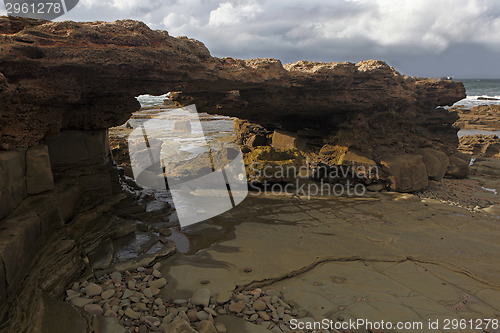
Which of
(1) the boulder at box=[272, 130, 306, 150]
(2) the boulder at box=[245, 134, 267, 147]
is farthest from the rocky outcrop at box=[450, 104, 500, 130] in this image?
(2) the boulder at box=[245, 134, 267, 147]

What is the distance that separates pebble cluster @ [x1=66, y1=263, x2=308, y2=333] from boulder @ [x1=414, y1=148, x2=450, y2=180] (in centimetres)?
772

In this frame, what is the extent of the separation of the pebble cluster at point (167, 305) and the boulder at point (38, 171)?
1.27 meters

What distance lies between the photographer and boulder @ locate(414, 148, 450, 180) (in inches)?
354

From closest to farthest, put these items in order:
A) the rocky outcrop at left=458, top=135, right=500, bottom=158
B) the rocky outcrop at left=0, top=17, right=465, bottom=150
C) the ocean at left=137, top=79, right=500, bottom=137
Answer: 1. the rocky outcrop at left=0, top=17, right=465, bottom=150
2. the rocky outcrop at left=458, top=135, right=500, bottom=158
3. the ocean at left=137, top=79, right=500, bottom=137

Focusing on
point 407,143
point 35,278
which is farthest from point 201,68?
point 407,143

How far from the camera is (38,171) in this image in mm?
3490

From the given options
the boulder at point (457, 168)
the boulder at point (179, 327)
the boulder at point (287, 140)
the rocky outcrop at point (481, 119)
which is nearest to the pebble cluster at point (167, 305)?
the boulder at point (179, 327)

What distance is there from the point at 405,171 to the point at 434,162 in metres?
1.71

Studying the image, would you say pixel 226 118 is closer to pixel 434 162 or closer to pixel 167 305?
pixel 434 162

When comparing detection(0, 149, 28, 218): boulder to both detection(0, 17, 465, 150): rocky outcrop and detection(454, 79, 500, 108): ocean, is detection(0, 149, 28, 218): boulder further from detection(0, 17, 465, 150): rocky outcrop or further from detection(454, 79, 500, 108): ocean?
detection(454, 79, 500, 108): ocean

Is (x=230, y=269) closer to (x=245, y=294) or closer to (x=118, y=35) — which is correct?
(x=245, y=294)

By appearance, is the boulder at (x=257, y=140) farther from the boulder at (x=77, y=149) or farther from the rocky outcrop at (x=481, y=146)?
the rocky outcrop at (x=481, y=146)

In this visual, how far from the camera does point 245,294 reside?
338 centimetres

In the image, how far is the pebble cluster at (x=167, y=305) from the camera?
2.83m
